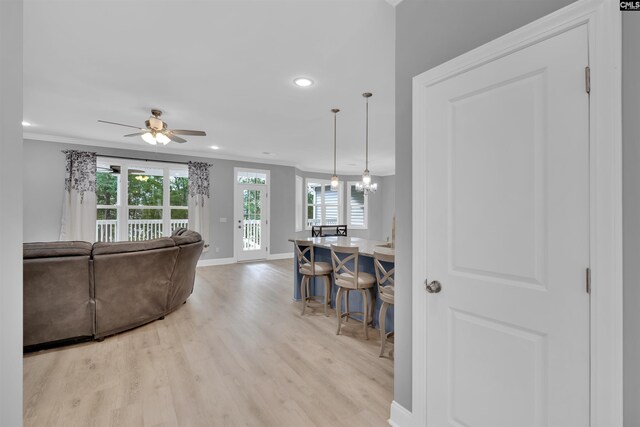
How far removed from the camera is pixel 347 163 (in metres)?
8.17

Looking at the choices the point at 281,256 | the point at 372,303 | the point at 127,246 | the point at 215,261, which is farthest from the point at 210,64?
the point at 281,256

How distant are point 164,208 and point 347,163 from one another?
183 inches

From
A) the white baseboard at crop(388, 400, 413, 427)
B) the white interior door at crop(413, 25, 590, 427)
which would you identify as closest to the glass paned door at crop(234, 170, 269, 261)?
the white baseboard at crop(388, 400, 413, 427)

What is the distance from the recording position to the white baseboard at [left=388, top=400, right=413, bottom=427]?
5.53ft

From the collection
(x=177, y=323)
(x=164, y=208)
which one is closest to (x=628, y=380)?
(x=177, y=323)

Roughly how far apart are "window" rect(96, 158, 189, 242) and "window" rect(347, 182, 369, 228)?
A: 5230 mm

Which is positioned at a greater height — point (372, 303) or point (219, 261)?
point (372, 303)

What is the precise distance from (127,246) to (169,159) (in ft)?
12.8

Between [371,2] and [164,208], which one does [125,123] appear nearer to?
[164,208]

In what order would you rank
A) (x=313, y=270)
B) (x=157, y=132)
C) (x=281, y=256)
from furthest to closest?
(x=281, y=256) → (x=157, y=132) → (x=313, y=270)

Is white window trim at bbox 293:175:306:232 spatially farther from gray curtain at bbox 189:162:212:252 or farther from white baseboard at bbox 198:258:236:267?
gray curtain at bbox 189:162:212:252

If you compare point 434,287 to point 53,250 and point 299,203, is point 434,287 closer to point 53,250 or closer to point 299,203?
point 53,250

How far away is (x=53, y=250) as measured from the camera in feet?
8.79

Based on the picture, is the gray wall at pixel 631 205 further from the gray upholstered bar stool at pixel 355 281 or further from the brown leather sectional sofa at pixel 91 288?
the brown leather sectional sofa at pixel 91 288
